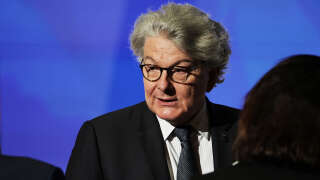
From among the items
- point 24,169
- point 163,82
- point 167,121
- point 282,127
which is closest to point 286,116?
point 282,127

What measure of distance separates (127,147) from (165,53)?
0.38 metres

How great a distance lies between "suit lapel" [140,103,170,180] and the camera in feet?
6.47

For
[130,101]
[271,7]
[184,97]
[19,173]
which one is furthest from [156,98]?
[271,7]

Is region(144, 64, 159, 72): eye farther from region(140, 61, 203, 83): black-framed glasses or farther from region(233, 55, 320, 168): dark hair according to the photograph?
region(233, 55, 320, 168): dark hair

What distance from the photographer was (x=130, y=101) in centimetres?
306

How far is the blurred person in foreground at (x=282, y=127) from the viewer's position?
124 cm

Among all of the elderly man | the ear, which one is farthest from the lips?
the ear

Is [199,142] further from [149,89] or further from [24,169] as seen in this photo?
[24,169]

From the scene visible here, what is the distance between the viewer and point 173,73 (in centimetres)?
199

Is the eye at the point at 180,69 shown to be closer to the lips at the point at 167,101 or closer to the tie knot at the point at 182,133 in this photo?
the lips at the point at 167,101

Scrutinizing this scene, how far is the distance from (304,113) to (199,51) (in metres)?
0.82

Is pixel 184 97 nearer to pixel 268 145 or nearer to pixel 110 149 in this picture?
pixel 110 149

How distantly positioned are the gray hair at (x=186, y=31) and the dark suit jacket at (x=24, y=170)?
886 mm

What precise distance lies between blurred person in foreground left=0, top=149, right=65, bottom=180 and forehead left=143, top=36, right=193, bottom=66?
2.77 feet
